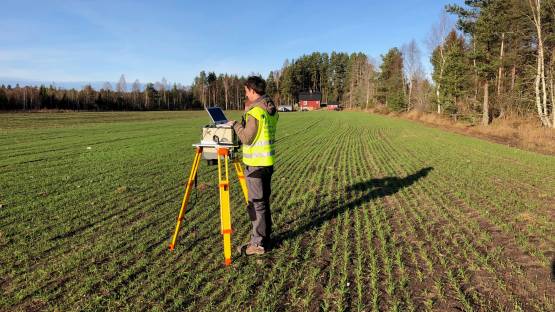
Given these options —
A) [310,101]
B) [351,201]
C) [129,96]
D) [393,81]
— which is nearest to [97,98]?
[129,96]

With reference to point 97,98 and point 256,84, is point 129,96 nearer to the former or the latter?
point 97,98

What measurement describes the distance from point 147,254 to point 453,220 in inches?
234

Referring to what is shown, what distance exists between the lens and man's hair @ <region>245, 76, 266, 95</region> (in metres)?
4.80

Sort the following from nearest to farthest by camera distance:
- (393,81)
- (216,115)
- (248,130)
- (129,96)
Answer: (248,130), (216,115), (393,81), (129,96)

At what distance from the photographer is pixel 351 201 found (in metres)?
8.52

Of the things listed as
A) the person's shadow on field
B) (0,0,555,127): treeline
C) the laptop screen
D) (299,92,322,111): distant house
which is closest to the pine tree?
(0,0,555,127): treeline

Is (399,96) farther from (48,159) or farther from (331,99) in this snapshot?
(331,99)

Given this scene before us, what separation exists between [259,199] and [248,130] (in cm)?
106

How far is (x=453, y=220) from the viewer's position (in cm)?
711

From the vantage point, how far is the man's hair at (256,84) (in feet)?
15.7

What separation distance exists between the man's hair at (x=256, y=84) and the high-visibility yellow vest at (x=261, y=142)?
0.27 meters

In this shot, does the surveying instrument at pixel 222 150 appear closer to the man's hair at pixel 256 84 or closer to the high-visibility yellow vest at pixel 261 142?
the high-visibility yellow vest at pixel 261 142

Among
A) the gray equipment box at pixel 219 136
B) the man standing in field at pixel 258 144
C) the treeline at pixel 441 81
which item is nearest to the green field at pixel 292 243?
Answer: the man standing in field at pixel 258 144

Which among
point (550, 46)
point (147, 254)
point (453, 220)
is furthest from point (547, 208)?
point (550, 46)
